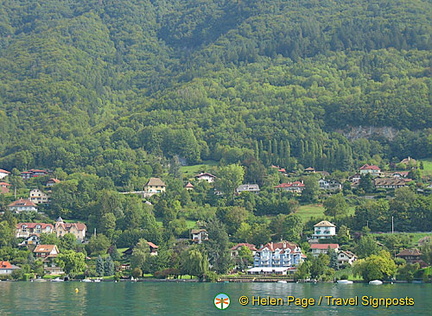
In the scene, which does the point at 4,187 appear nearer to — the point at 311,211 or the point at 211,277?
the point at 311,211

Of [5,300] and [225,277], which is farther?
[225,277]

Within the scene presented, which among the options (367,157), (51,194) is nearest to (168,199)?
(51,194)

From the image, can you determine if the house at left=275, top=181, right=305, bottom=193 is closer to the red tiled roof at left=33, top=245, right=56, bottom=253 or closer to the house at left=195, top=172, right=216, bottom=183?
the house at left=195, top=172, right=216, bottom=183

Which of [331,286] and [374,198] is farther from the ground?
[374,198]

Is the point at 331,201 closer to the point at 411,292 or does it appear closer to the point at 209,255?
the point at 209,255

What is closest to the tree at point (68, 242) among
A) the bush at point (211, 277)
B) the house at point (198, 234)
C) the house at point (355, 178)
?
the house at point (198, 234)

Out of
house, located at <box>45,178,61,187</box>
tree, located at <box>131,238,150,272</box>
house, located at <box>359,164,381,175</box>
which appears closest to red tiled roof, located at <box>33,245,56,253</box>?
tree, located at <box>131,238,150,272</box>
